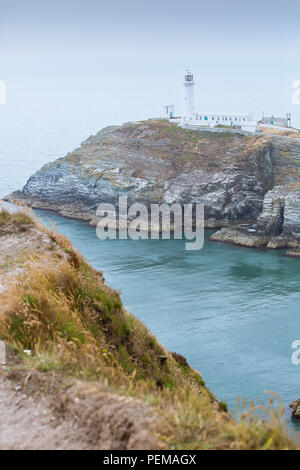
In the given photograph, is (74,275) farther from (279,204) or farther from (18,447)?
(279,204)

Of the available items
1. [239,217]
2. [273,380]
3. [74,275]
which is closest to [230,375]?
[273,380]

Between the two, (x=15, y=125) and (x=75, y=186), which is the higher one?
(x=15, y=125)

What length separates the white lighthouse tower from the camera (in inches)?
3797

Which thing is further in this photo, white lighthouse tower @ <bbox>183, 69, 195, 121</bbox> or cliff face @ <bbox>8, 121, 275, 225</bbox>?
white lighthouse tower @ <bbox>183, 69, 195, 121</bbox>

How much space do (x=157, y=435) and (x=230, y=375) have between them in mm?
24618

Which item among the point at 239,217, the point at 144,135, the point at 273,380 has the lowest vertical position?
the point at 273,380

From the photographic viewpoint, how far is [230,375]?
28.7 meters

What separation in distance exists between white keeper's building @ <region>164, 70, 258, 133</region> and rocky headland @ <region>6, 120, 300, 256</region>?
10.1 ft

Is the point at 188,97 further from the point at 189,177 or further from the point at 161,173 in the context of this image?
the point at 189,177
